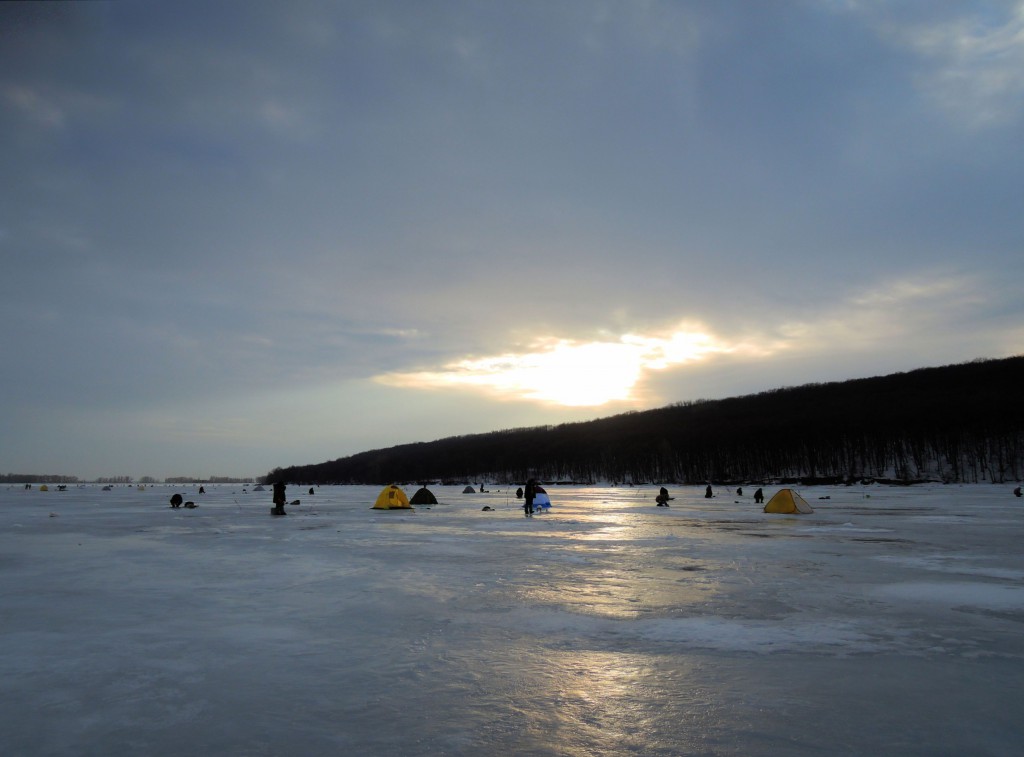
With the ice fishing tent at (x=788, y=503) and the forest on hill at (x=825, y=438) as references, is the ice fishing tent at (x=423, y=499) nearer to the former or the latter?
the ice fishing tent at (x=788, y=503)

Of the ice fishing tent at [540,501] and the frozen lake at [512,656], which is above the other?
the frozen lake at [512,656]

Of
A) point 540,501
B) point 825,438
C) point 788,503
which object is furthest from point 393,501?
point 825,438

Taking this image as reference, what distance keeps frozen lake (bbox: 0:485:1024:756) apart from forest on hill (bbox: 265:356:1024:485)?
92.4 metres

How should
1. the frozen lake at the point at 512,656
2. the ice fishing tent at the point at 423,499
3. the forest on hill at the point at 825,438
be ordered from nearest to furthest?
1. the frozen lake at the point at 512,656
2. the ice fishing tent at the point at 423,499
3. the forest on hill at the point at 825,438

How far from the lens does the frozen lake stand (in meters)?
3.95

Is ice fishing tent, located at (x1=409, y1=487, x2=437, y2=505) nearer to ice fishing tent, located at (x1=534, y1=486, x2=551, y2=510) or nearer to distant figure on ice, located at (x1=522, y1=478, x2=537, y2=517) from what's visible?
ice fishing tent, located at (x1=534, y1=486, x2=551, y2=510)

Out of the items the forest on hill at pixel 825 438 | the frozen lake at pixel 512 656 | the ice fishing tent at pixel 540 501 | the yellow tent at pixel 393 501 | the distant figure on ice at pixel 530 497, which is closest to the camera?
the frozen lake at pixel 512 656

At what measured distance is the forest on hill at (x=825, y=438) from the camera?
8756 cm

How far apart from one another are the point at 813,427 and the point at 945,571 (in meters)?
107

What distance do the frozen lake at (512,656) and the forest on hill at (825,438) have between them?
92.4 meters

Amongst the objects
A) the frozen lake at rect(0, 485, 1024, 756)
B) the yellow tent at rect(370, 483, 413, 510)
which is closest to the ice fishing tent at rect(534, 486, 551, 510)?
the yellow tent at rect(370, 483, 413, 510)

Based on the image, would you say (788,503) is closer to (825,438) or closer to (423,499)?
(423,499)

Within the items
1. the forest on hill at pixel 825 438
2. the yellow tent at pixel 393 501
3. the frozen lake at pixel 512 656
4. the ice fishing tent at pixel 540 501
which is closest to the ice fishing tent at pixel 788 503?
the ice fishing tent at pixel 540 501

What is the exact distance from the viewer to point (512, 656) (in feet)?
18.9
